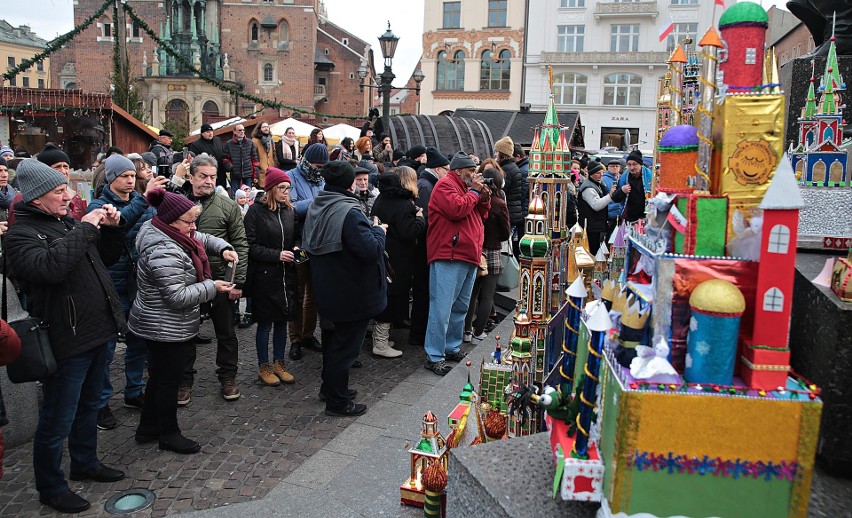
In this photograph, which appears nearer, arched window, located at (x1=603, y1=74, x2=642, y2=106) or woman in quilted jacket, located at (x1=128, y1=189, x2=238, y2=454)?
woman in quilted jacket, located at (x1=128, y1=189, x2=238, y2=454)

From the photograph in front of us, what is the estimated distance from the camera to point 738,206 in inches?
93.7

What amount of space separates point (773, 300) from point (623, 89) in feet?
127

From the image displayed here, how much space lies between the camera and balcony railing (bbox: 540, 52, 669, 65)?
37.2m

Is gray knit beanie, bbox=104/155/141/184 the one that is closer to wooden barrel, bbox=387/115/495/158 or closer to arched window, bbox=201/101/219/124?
wooden barrel, bbox=387/115/495/158

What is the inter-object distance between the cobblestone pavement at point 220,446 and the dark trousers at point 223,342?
0.23m

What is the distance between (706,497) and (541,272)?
160cm

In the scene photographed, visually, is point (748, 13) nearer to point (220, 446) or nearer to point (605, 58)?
point (220, 446)

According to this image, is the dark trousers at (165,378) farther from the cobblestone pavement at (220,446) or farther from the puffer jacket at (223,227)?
the puffer jacket at (223,227)

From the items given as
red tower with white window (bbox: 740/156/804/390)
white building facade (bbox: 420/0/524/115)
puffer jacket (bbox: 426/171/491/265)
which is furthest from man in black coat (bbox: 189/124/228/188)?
white building facade (bbox: 420/0/524/115)

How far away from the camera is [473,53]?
Answer: 41031 mm

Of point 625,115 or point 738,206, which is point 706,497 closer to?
point 738,206

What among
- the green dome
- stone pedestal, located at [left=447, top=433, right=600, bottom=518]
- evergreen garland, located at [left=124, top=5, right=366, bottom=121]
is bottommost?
stone pedestal, located at [left=447, top=433, right=600, bottom=518]

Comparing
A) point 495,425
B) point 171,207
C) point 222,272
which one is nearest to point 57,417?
point 171,207

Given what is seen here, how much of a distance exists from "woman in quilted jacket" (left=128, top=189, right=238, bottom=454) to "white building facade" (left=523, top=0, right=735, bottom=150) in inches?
1397
